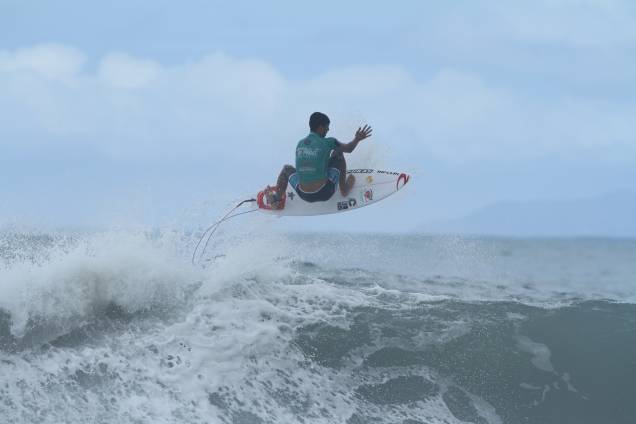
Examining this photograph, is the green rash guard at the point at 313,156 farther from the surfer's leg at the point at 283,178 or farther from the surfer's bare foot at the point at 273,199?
the surfer's bare foot at the point at 273,199

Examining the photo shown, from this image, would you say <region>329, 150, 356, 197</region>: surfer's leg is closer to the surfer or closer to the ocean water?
the surfer

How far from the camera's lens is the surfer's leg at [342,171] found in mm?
10164

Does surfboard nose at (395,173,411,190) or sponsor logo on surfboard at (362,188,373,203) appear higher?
surfboard nose at (395,173,411,190)

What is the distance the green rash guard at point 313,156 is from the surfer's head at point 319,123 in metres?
0.08

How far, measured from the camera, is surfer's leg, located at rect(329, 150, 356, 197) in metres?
10.2

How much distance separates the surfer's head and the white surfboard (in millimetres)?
1207

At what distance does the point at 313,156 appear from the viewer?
32.6 feet

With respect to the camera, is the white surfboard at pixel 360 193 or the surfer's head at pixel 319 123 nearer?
the surfer's head at pixel 319 123

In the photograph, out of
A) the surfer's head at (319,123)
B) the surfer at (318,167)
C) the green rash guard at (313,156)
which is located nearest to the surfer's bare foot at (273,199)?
the surfer at (318,167)

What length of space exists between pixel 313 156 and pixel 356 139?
67 centimetres

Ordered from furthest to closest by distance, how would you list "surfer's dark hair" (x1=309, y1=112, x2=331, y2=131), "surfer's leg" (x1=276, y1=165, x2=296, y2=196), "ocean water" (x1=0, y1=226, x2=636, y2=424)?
"surfer's leg" (x1=276, y1=165, x2=296, y2=196), "surfer's dark hair" (x1=309, y1=112, x2=331, y2=131), "ocean water" (x1=0, y1=226, x2=636, y2=424)

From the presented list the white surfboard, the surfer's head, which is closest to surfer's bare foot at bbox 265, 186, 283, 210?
the white surfboard

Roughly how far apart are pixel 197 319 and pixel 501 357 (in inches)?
156

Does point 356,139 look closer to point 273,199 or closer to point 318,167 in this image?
point 318,167
